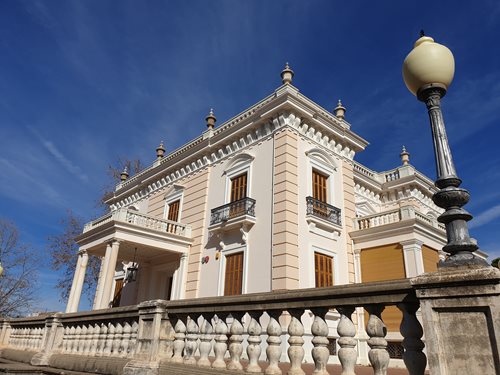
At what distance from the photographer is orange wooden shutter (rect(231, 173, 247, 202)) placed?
48.4 ft

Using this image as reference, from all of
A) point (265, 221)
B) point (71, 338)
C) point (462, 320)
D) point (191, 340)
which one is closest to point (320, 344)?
point (462, 320)

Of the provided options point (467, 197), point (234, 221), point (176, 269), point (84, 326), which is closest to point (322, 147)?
point (234, 221)

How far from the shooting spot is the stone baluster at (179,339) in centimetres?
503

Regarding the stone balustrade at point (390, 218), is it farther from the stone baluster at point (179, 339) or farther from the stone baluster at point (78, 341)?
the stone baluster at point (78, 341)

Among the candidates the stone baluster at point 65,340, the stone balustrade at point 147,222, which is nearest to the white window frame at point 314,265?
the stone balustrade at point 147,222

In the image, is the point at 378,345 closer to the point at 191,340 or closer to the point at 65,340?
the point at 191,340

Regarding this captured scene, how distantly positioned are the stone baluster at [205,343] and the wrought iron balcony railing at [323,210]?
892 centimetres

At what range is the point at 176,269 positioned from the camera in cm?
1639

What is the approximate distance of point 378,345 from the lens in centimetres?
305

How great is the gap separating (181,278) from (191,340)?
36.4 feet

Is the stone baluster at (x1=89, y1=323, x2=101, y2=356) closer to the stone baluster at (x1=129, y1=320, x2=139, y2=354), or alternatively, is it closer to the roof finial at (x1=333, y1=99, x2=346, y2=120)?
the stone baluster at (x1=129, y1=320, x2=139, y2=354)

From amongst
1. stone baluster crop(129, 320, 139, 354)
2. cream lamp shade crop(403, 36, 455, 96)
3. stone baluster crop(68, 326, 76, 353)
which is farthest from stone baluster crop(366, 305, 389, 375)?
stone baluster crop(68, 326, 76, 353)

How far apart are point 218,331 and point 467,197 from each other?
10.2 feet

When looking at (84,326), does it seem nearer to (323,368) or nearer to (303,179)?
(323,368)
